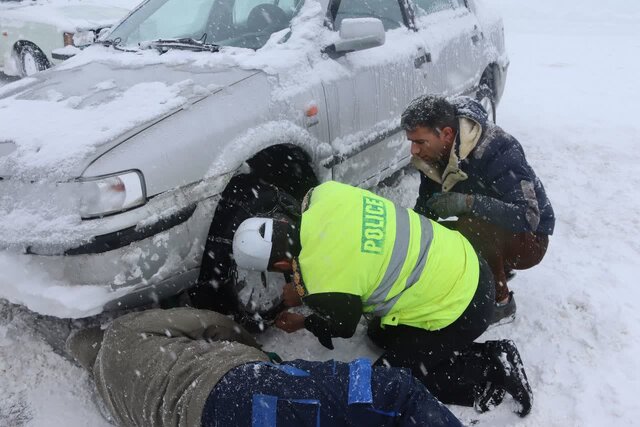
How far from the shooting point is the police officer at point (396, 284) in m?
2.01

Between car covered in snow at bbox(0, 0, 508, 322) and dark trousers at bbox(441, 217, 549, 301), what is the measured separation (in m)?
0.81

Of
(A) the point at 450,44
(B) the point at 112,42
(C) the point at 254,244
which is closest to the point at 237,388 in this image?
(C) the point at 254,244

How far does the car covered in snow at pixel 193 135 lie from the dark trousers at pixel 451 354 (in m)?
0.72

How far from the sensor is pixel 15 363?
8.08 ft

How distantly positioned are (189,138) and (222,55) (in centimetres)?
71

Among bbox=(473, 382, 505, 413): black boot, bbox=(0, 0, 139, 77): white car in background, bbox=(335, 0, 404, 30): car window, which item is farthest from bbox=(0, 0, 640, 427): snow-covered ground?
bbox=(0, 0, 139, 77): white car in background

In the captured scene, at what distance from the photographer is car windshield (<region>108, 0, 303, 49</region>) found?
123 inches

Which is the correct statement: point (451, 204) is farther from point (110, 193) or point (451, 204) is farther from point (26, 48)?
point (26, 48)

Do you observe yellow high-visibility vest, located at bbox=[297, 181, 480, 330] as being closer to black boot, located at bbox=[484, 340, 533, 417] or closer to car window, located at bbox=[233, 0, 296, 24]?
black boot, located at bbox=[484, 340, 533, 417]

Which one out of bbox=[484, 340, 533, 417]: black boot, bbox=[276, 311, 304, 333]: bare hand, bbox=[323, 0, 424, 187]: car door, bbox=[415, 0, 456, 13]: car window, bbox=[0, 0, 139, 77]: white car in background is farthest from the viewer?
bbox=[0, 0, 139, 77]: white car in background

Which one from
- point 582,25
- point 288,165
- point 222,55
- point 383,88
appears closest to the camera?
point 222,55

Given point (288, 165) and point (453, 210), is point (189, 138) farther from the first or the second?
point (453, 210)

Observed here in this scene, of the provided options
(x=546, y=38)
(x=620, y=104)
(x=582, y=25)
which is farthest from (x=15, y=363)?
(x=582, y=25)

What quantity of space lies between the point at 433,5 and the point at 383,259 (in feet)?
9.80
